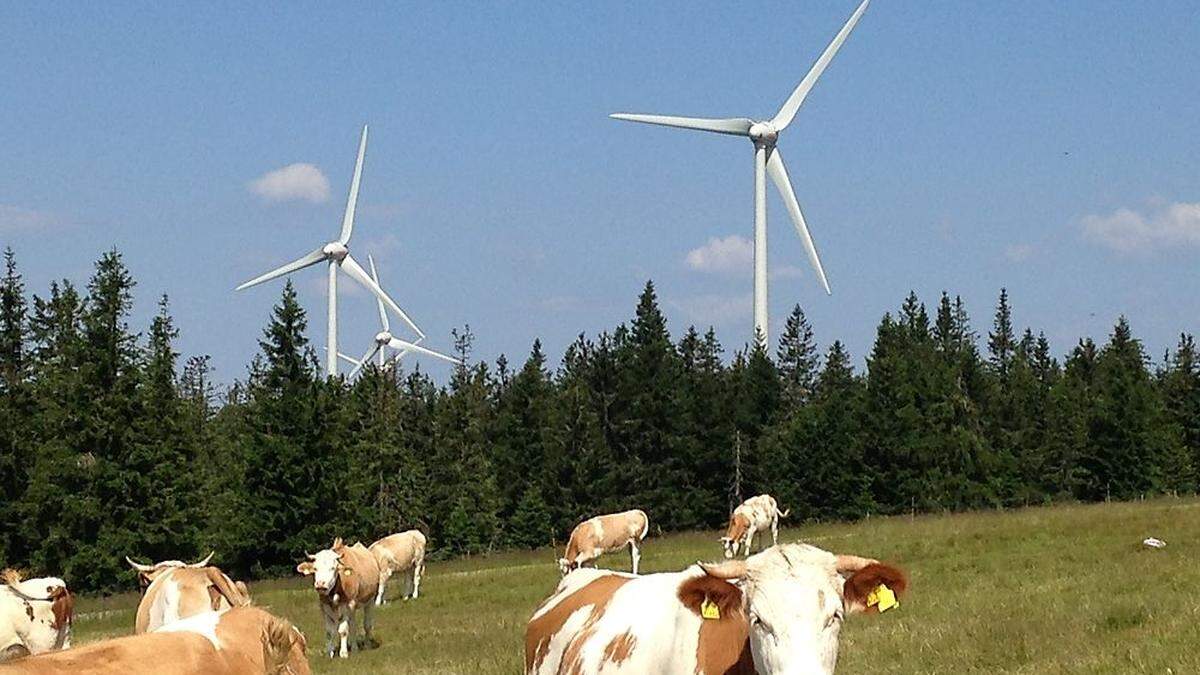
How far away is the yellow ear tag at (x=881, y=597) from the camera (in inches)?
257

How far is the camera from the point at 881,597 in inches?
257

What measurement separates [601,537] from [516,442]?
144 feet

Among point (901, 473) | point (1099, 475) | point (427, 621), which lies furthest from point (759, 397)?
point (427, 621)

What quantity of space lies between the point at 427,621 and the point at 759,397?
51.6 metres

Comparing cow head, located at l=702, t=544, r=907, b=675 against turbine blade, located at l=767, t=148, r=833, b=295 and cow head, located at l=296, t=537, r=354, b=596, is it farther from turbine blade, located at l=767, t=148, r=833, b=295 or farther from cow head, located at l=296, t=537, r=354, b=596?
turbine blade, located at l=767, t=148, r=833, b=295

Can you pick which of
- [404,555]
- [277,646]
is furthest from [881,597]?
[404,555]

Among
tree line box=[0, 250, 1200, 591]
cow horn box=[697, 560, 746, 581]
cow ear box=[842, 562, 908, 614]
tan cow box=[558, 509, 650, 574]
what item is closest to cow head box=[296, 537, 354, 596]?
tan cow box=[558, 509, 650, 574]

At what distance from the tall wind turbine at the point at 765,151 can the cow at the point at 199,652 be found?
156 feet

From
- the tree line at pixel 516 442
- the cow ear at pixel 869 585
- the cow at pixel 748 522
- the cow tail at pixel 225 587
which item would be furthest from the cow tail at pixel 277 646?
the tree line at pixel 516 442

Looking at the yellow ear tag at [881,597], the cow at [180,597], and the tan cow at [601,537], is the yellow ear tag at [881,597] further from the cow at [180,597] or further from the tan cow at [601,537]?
the tan cow at [601,537]

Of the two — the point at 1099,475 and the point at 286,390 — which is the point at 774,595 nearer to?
the point at 286,390

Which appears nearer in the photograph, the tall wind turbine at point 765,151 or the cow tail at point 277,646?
the cow tail at point 277,646

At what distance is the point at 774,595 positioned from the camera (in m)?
6.07

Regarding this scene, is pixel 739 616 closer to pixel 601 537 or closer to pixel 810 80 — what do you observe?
pixel 601 537
